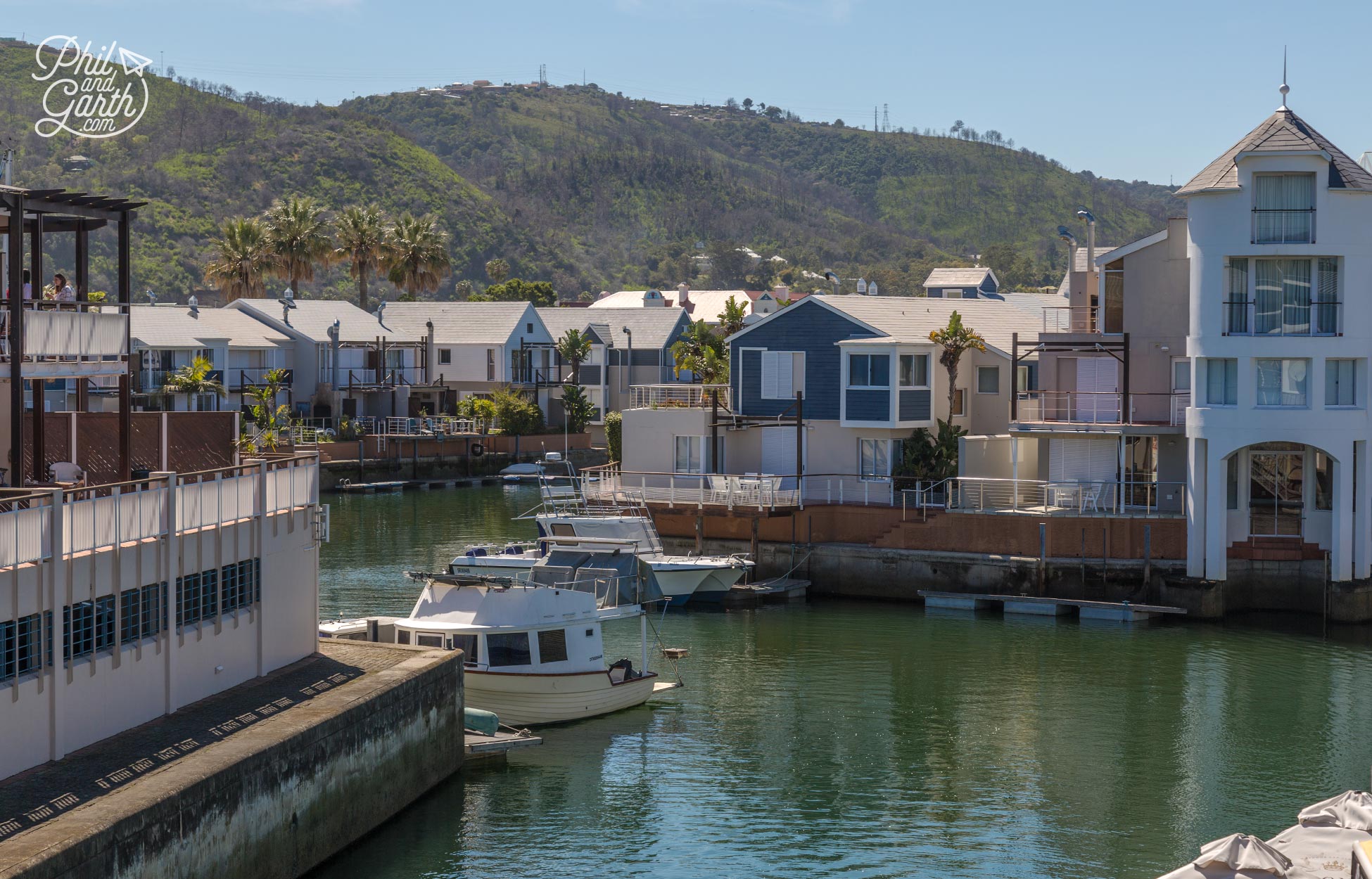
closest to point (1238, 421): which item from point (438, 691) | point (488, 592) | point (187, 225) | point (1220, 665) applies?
point (1220, 665)

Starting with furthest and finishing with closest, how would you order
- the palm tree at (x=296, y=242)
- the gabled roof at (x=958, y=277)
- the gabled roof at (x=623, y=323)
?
1. the gabled roof at (x=958, y=277)
2. the gabled roof at (x=623, y=323)
3. the palm tree at (x=296, y=242)

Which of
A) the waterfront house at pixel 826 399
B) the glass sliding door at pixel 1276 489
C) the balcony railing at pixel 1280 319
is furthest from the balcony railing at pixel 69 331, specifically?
the glass sliding door at pixel 1276 489

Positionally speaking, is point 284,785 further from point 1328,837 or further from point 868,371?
point 868,371

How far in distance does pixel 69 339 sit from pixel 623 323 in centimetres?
8558

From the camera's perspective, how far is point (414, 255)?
375ft

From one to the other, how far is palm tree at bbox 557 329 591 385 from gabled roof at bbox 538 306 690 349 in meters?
3.30

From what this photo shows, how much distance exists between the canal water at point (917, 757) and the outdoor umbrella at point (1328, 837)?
14.6 feet

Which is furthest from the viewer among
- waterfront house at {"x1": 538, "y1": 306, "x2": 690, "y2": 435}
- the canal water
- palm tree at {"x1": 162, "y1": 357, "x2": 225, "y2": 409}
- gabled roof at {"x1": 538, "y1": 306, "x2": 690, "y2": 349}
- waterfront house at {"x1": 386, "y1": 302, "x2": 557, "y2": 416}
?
gabled roof at {"x1": 538, "y1": 306, "x2": 690, "y2": 349}

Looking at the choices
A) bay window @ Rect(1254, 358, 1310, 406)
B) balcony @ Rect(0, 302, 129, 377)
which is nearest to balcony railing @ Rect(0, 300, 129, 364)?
balcony @ Rect(0, 302, 129, 377)

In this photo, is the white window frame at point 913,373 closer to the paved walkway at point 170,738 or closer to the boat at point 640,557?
the boat at point 640,557

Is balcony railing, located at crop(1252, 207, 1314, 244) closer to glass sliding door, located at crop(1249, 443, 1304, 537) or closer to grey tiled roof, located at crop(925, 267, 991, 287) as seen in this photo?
glass sliding door, located at crop(1249, 443, 1304, 537)

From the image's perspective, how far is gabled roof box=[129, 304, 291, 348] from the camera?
302 ft

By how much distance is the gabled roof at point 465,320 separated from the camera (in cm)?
10894

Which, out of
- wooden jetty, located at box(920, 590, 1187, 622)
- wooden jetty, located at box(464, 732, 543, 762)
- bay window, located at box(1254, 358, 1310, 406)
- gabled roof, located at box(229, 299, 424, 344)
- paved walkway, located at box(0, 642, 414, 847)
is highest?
gabled roof, located at box(229, 299, 424, 344)
